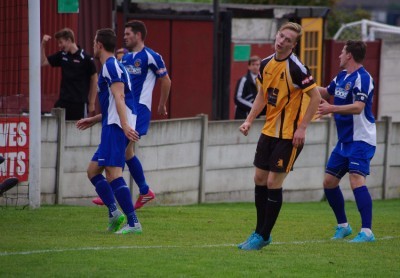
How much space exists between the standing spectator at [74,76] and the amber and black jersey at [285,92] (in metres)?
6.21

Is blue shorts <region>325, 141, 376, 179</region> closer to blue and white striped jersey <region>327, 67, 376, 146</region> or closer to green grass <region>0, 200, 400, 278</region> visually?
blue and white striped jersey <region>327, 67, 376, 146</region>

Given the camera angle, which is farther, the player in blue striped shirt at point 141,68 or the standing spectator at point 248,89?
→ the standing spectator at point 248,89

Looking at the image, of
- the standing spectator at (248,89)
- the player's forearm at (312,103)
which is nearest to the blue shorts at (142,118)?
the player's forearm at (312,103)

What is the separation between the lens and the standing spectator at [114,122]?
10.6 metres

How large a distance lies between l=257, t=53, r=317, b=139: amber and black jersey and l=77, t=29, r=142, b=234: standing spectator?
150 cm

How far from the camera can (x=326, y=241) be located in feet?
35.5

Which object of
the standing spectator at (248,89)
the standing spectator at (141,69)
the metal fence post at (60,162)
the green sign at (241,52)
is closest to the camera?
the standing spectator at (141,69)

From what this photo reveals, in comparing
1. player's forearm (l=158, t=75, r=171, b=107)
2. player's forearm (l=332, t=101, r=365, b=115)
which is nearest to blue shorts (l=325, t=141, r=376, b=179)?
player's forearm (l=332, t=101, r=365, b=115)

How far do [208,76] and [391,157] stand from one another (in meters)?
5.24

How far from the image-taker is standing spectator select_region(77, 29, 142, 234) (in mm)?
10609

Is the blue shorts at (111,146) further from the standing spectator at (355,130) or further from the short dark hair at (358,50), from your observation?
the short dark hair at (358,50)

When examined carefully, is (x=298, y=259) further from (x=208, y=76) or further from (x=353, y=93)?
(x=208, y=76)

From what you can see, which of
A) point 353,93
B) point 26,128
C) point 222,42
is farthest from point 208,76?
point 353,93

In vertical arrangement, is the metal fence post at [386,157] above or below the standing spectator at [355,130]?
below
